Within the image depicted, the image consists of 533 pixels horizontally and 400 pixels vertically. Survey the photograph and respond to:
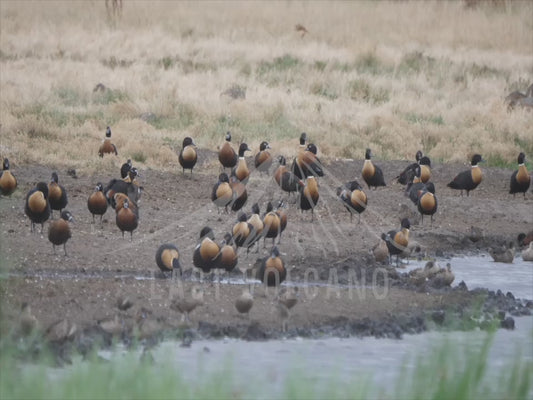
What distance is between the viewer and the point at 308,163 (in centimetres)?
1814

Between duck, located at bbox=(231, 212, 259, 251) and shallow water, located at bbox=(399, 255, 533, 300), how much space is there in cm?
180

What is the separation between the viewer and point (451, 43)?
3525cm

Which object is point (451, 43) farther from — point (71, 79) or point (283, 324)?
point (283, 324)

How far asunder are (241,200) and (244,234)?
7.45 ft

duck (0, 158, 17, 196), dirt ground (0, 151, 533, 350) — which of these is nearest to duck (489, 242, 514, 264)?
dirt ground (0, 151, 533, 350)

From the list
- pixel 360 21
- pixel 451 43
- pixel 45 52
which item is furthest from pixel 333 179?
pixel 360 21

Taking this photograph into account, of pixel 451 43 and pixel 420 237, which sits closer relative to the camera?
pixel 420 237

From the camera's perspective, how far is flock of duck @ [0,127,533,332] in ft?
40.0

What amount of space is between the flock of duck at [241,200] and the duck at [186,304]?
12mm

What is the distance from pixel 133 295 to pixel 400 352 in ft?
8.95

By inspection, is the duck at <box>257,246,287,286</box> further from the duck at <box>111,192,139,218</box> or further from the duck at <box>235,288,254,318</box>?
the duck at <box>111,192,139,218</box>

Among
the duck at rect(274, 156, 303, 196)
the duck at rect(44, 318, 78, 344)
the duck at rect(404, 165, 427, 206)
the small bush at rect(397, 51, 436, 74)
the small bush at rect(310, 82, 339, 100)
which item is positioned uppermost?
the small bush at rect(397, 51, 436, 74)

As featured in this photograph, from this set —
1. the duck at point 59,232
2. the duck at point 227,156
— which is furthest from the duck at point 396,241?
the duck at point 227,156

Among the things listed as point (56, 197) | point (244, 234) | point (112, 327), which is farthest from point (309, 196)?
point (112, 327)
